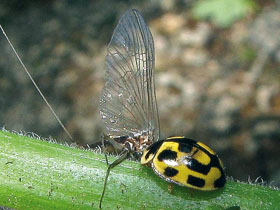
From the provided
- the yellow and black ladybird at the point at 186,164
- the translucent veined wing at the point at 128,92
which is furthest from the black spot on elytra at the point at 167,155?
the translucent veined wing at the point at 128,92

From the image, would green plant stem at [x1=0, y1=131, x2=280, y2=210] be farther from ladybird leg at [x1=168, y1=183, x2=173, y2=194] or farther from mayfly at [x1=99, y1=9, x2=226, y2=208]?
mayfly at [x1=99, y1=9, x2=226, y2=208]

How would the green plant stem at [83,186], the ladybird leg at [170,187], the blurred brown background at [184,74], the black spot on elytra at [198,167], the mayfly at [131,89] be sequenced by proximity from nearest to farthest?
1. the green plant stem at [83,186]
2. the ladybird leg at [170,187]
3. the black spot on elytra at [198,167]
4. the mayfly at [131,89]
5. the blurred brown background at [184,74]

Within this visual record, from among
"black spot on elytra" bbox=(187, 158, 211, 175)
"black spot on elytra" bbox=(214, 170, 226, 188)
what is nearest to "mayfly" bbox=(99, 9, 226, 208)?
"black spot on elytra" bbox=(187, 158, 211, 175)

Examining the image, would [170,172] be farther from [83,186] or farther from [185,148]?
[83,186]

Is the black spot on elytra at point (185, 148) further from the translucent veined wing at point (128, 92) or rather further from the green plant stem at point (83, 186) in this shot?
the translucent veined wing at point (128, 92)

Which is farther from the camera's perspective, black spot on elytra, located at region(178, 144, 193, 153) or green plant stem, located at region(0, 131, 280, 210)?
black spot on elytra, located at region(178, 144, 193, 153)

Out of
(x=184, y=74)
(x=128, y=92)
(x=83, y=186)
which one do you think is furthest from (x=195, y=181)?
(x=184, y=74)

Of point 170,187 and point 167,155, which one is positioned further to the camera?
point 167,155
